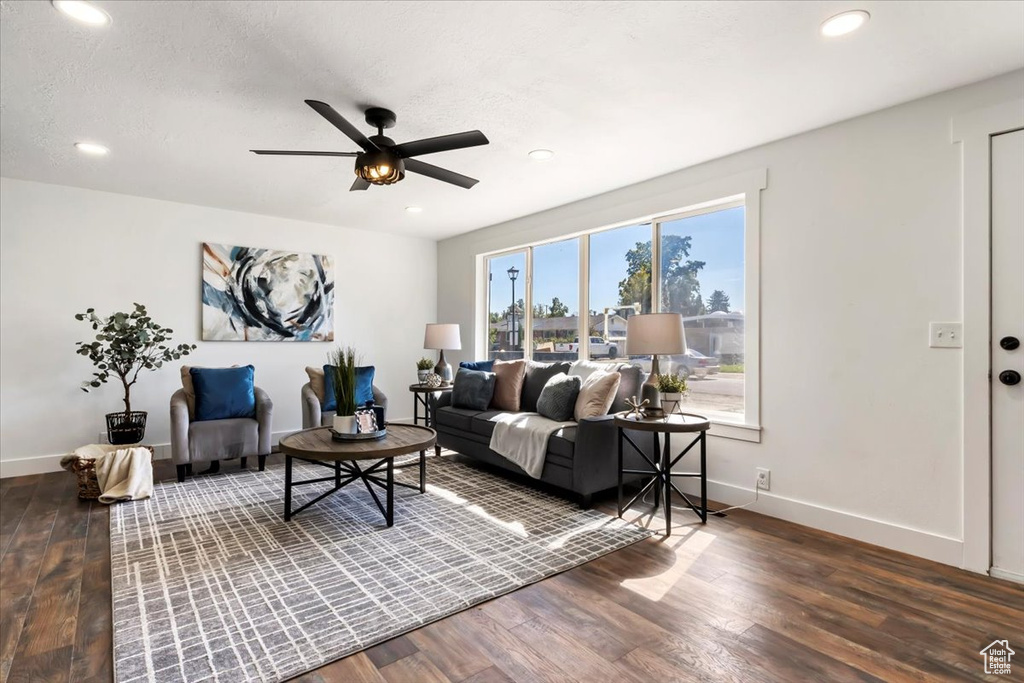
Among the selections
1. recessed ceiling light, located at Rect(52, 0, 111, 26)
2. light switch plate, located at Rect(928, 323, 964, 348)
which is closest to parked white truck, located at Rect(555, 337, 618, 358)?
light switch plate, located at Rect(928, 323, 964, 348)

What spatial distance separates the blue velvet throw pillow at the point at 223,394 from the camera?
4.09m

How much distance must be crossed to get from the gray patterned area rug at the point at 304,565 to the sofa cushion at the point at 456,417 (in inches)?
24.2

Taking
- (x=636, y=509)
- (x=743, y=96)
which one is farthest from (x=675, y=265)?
(x=636, y=509)

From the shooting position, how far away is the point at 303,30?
6.83 ft

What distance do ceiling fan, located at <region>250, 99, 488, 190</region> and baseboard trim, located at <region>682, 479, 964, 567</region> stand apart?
2.76 meters

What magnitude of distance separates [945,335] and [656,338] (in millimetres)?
1450

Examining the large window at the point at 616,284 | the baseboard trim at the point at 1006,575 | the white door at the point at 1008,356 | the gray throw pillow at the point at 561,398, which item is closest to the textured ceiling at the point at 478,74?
the white door at the point at 1008,356

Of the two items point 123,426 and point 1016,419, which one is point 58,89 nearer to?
point 123,426

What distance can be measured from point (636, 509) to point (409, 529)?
150cm

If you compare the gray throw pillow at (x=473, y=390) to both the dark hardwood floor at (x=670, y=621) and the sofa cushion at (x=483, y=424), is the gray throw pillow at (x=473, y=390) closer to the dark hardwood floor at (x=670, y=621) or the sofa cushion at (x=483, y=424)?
the sofa cushion at (x=483, y=424)

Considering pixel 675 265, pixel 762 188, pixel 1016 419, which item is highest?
pixel 762 188

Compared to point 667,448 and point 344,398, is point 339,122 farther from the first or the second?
point 667,448

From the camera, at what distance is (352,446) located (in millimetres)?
2979

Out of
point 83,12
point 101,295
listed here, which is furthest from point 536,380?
point 101,295
